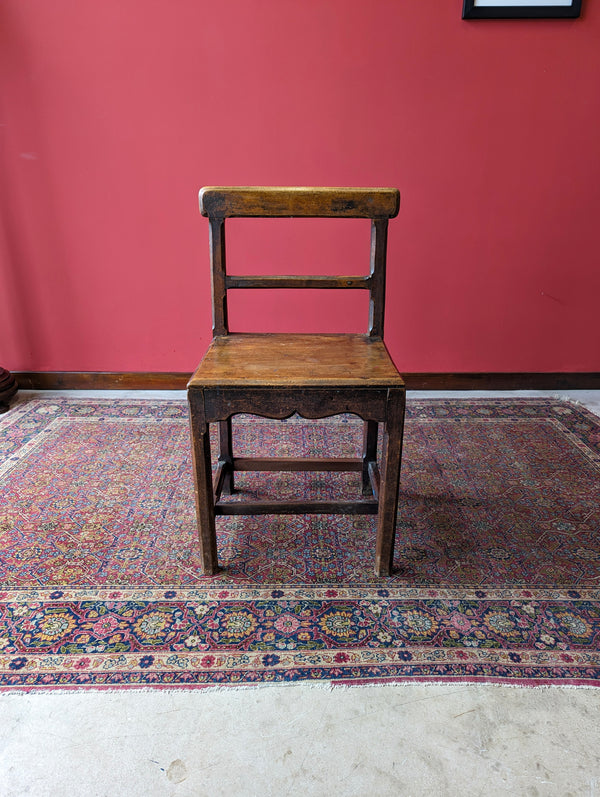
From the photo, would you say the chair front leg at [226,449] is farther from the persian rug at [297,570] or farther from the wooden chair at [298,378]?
the persian rug at [297,570]

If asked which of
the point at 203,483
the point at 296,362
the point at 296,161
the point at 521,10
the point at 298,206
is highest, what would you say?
the point at 521,10

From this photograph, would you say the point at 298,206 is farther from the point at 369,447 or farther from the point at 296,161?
the point at 296,161

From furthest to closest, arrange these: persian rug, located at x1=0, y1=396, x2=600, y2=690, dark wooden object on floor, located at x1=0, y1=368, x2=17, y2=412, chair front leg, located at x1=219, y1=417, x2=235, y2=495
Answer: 1. dark wooden object on floor, located at x1=0, y1=368, x2=17, y2=412
2. chair front leg, located at x1=219, y1=417, x2=235, y2=495
3. persian rug, located at x1=0, y1=396, x2=600, y2=690

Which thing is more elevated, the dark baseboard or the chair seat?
the chair seat

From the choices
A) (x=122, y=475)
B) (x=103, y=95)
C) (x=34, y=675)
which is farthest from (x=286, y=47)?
(x=34, y=675)

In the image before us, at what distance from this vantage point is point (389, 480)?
152 centimetres

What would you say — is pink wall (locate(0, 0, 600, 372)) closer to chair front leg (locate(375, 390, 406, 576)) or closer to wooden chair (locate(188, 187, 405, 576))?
wooden chair (locate(188, 187, 405, 576))

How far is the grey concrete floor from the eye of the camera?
3.50ft

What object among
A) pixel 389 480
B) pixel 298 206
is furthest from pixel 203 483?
pixel 298 206

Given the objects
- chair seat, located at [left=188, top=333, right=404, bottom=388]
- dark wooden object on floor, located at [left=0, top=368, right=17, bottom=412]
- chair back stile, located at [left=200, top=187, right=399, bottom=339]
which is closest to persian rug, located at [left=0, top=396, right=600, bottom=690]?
dark wooden object on floor, located at [left=0, top=368, right=17, bottom=412]

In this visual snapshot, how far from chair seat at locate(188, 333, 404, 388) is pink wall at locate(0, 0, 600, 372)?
118 cm

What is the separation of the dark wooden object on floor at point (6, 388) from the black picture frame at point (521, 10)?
9.51ft

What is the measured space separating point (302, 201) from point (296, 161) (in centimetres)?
116

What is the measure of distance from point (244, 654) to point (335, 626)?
26 centimetres
